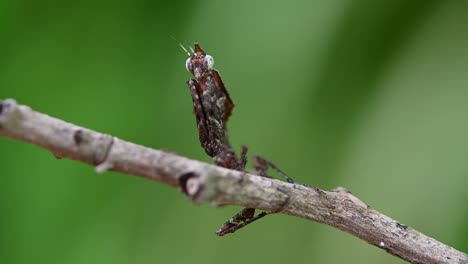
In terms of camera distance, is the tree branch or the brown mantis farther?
the brown mantis

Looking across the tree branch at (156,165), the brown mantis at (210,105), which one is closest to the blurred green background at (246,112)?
the brown mantis at (210,105)

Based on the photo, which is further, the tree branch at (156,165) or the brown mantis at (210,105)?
the brown mantis at (210,105)

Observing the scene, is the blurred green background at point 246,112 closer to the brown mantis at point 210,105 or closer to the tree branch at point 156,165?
the brown mantis at point 210,105

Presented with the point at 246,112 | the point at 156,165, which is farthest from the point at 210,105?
the point at 156,165

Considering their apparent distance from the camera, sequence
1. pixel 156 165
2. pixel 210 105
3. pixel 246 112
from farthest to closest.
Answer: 1. pixel 246 112
2. pixel 210 105
3. pixel 156 165

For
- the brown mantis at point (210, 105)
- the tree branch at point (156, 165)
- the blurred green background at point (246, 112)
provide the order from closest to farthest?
the tree branch at point (156, 165), the brown mantis at point (210, 105), the blurred green background at point (246, 112)

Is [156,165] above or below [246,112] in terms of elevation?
below

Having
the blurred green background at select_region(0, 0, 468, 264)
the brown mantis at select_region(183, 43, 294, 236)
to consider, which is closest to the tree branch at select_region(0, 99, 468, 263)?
the brown mantis at select_region(183, 43, 294, 236)

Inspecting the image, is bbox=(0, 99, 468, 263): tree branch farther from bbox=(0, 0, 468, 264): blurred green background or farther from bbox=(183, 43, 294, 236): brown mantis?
bbox=(0, 0, 468, 264): blurred green background

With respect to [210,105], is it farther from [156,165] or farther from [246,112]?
[156,165]
